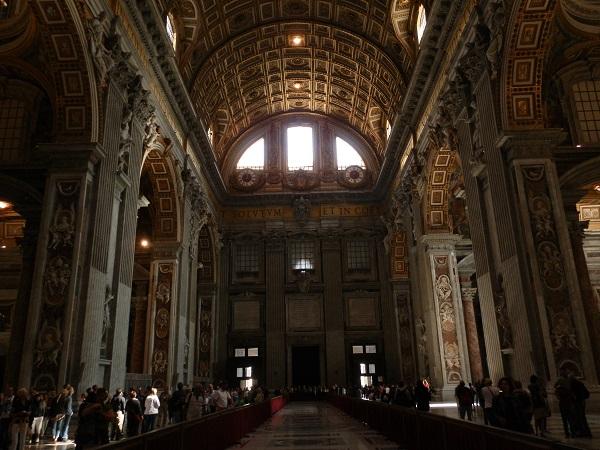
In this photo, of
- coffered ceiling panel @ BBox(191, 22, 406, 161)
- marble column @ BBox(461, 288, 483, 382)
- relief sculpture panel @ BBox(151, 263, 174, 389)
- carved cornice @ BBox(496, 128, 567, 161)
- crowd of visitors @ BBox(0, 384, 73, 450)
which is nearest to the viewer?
crowd of visitors @ BBox(0, 384, 73, 450)

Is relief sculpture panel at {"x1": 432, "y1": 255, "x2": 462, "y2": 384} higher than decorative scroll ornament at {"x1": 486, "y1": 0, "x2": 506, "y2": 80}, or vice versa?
decorative scroll ornament at {"x1": 486, "y1": 0, "x2": 506, "y2": 80}

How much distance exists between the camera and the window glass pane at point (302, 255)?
85.9 ft

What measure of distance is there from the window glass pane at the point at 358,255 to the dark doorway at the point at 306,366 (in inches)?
183

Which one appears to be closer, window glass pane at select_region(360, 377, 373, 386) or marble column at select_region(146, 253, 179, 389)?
marble column at select_region(146, 253, 179, 389)

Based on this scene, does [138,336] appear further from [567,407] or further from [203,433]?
[567,407]

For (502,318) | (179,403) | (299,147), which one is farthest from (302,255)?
(179,403)

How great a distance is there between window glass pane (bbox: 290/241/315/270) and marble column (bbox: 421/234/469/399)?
935cm

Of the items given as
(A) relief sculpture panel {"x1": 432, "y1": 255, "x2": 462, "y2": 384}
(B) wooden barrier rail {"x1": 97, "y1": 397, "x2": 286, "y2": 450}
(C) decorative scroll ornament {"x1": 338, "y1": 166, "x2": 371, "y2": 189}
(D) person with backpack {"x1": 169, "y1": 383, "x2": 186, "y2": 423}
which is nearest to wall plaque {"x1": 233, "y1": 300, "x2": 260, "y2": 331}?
(C) decorative scroll ornament {"x1": 338, "y1": 166, "x2": 371, "y2": 189}

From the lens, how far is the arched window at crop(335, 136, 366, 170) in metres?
27.6

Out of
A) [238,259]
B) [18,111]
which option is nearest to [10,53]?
[18,111]

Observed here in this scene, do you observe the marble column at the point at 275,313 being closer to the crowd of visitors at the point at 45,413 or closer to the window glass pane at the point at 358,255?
the window glass pane at the point at 358,255

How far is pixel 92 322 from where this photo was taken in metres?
10.0

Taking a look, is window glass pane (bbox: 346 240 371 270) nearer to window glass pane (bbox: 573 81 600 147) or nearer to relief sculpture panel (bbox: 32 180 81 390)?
window glass pane (bbox: 573 81 600 147)

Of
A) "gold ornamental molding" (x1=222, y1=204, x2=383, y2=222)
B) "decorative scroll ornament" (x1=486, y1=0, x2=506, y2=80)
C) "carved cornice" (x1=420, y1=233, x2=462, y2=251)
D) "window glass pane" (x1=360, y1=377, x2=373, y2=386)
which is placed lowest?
"window glass pane" (x1=360, y1=377, x2=373, y2=386)
